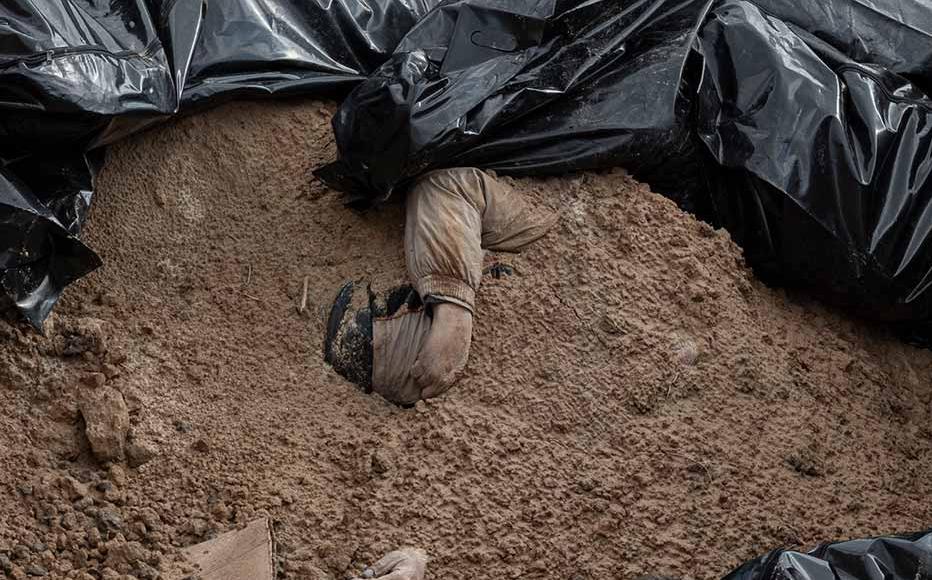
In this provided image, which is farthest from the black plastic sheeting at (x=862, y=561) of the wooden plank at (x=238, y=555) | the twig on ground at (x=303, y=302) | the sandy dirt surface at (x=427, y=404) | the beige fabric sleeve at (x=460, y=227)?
the twig on ground at (x=303, y=302)

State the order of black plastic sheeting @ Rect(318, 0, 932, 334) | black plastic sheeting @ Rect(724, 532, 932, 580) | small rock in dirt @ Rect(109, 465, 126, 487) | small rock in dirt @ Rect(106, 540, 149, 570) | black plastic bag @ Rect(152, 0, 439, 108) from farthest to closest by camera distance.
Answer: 1. black plastic bag @ Rect(152, 0, 439, 108)
2. black plastic sheeting @ Rect(318, 0, 932, 334)
3. small rock in dirt @ Rect(109, 465, 126, 487)
4. small rock in dirt @ Rect(106, 540, 149, 570)
5. black plastic sheeting @ Rect(724, 532, 932, 580)

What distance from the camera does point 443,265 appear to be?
266 centimetres

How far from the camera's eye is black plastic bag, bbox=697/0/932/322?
282 centimetres

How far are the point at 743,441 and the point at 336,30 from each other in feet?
4.60

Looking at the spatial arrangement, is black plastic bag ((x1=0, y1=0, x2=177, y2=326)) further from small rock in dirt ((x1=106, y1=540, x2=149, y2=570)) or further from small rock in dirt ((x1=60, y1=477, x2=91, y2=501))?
small rock in dirt ((x1=106, y1=540, x2=149, y2=570))

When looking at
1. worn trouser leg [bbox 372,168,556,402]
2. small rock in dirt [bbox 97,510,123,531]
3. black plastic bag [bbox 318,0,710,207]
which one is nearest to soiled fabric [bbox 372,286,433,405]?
worn trouser leg [bbox 372,168,556,402]

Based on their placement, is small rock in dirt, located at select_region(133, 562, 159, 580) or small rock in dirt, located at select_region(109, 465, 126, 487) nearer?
small rock in dirt, located at select_region(133, 562, 159, 580)

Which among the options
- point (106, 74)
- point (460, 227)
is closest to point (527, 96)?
point (460, 227)

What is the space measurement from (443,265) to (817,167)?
2.97 ft

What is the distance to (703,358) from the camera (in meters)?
2.73

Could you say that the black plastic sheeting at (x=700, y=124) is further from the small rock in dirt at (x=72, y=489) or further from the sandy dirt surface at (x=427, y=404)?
the small rock in dirt at (x=72, y=489)

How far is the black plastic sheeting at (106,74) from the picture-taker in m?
2.56

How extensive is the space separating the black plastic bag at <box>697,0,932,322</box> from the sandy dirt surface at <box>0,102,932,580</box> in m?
0.12

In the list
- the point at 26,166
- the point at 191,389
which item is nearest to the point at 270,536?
the point at 191,389
